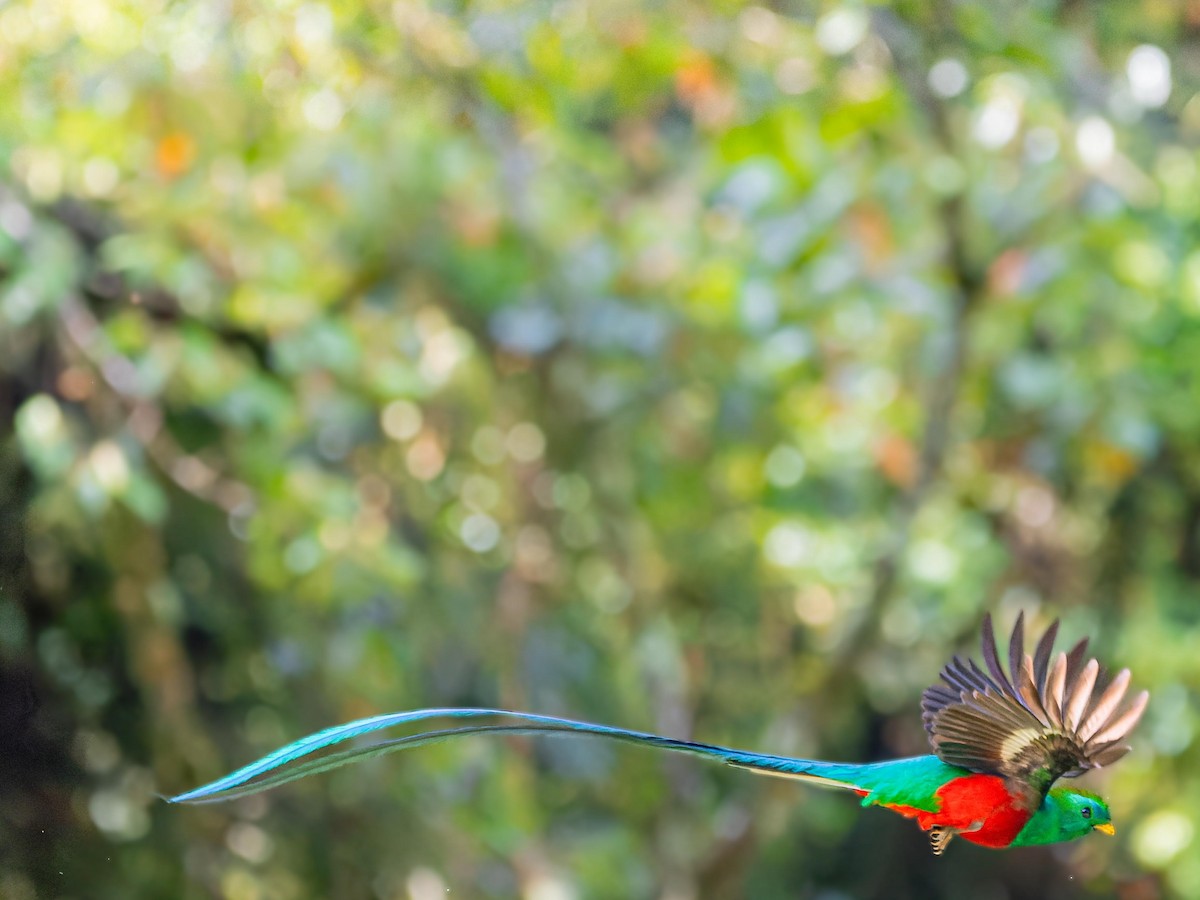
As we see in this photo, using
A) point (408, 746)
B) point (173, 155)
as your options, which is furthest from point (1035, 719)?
point (173, 155)

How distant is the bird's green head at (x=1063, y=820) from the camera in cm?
63

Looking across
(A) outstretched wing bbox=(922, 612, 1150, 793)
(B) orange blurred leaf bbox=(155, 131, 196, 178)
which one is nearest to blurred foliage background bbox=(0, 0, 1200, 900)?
(B) orange blurred leaf bbox=(155, 131, 196, 178)

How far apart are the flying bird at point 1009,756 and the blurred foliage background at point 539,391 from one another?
146 centimetres

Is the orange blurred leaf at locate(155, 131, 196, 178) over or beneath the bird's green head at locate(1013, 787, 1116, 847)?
over

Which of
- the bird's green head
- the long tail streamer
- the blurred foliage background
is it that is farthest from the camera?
the blurred foliage background

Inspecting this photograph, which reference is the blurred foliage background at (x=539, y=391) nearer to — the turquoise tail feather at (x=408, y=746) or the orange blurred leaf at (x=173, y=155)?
the orange blurred leaf at (x=173, y=155)

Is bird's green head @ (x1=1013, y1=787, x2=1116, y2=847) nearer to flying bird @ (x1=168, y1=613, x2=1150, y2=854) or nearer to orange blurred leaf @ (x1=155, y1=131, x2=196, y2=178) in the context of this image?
flying bird @ (x1=168, y1=613, x2=1150, y2=854)

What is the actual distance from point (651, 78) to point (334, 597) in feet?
3.09

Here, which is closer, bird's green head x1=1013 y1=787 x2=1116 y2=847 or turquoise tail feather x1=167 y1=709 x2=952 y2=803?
turquoise tail feather x1=167 y1=709 x2=952 y2=803

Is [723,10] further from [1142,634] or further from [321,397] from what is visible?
[1142,634]

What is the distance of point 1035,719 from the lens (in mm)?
609

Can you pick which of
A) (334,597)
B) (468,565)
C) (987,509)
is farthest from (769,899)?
(334,597)

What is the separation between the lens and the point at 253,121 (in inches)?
87.4

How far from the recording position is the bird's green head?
63cm
